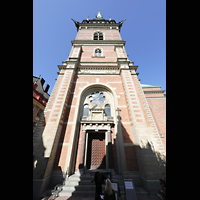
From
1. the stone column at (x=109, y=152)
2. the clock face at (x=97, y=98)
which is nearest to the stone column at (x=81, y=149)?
the stone column at (x=109, y=152)

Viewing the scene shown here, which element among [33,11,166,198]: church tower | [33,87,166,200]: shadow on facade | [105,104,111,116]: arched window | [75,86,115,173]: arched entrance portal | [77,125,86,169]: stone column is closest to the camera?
[33,87,166,200]: shadow on facade

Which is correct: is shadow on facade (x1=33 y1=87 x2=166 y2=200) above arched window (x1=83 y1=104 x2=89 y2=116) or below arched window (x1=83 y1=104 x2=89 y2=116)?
below

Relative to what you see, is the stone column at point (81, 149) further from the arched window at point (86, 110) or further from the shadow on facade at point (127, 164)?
the arched window at point (86, 110)

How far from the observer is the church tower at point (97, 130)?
5578 millimetres

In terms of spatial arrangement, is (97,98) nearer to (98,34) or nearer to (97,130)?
(97,130)

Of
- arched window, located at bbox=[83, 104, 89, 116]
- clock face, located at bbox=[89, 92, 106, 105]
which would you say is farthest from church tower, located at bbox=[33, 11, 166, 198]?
arched window, located at bbox=[83, 104, 89, 116]

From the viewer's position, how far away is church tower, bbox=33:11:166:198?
18.3 ft

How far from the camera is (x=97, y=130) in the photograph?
25.2 feet

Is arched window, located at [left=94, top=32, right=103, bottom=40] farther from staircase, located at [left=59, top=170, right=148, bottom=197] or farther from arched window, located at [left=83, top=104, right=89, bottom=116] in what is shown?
staircase, located at [left=59, top=170, right=148, bottom=197]

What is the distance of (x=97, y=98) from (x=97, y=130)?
3723 mm

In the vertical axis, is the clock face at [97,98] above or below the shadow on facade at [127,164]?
above

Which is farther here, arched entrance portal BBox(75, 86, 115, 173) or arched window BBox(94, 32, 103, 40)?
arched window BBox(94, 32, 103, 40)
